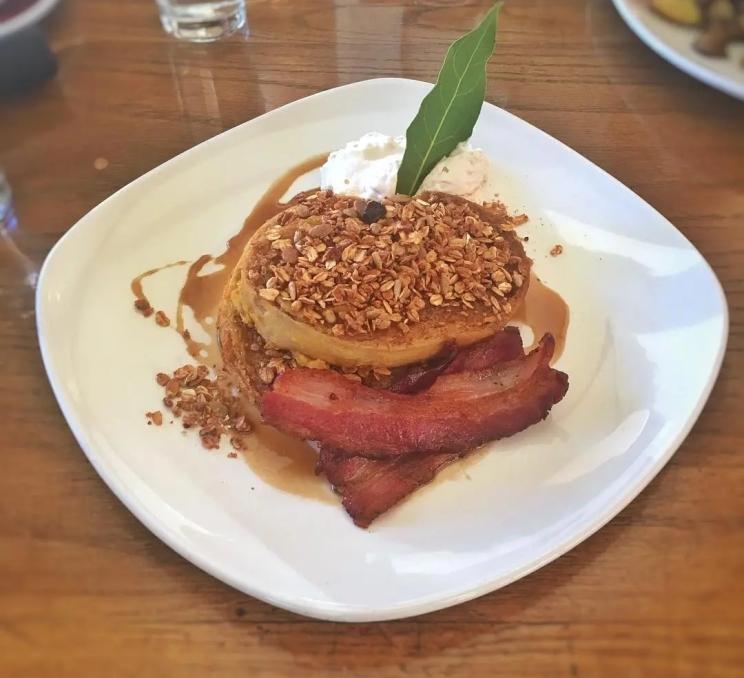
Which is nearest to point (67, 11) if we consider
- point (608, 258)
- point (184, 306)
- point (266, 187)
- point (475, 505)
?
point (266, 187)

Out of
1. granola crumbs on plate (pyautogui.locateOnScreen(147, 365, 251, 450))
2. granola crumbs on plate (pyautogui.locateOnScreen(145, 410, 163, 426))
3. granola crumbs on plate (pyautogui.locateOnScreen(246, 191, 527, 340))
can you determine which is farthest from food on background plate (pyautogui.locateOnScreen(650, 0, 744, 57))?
granola crumbs on plate (pyautogui.locateOnScreen(145, 410, 163, 426))

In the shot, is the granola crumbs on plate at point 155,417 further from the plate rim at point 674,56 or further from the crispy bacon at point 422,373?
the plate rim at point 674,56

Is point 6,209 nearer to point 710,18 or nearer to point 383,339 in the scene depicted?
point 383,339

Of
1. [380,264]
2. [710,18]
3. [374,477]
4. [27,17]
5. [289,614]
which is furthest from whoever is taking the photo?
[27,17]

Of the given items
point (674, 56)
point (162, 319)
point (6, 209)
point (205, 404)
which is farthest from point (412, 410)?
point (674, 56)

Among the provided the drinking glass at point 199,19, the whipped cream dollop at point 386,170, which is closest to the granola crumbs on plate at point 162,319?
the whipped cream dollop at point 386,170

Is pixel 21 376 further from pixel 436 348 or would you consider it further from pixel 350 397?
pixel 436 348

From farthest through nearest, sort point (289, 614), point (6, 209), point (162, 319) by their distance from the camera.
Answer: point (6, 209)
point (162, 319)
point (289, 614)

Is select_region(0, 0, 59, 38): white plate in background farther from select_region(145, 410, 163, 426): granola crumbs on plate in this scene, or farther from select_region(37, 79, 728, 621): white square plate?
select_region(145, 410, 163, 426): granola crumbs on plate
